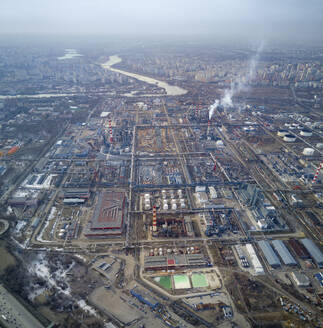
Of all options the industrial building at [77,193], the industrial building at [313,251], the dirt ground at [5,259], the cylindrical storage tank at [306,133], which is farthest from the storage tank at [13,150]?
the cylindrical storage tank at [306,133]

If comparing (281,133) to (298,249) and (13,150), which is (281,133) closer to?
(298,249)

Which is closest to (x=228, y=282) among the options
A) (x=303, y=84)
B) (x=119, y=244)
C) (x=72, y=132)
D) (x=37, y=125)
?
(x=119, y=244)

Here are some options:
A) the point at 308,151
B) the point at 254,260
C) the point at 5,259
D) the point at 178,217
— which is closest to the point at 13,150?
the point at 5,259

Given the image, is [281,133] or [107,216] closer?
[107,216]

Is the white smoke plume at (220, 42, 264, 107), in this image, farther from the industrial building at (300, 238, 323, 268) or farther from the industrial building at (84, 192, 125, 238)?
the industrial building at (84, 192, 125, 238)

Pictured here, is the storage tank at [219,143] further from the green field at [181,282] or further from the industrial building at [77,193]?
the green field at [181,282]

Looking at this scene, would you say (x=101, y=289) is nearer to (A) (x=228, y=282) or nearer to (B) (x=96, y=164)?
(A) (x=228, y=282)
